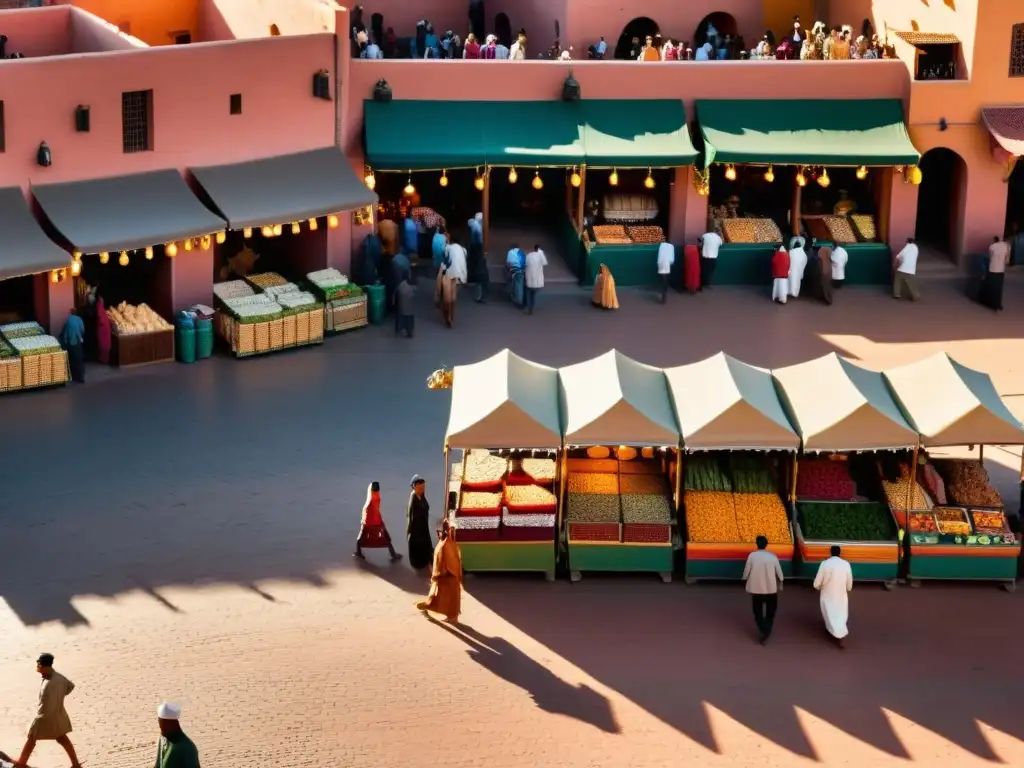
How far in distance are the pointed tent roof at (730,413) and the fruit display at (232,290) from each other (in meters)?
9.57

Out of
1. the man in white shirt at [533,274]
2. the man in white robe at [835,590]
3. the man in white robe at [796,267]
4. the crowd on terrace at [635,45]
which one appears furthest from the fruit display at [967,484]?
the crowd on terrace at [635,45]

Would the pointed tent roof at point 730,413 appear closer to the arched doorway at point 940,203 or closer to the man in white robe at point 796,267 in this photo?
the man in white robe at point 796,267

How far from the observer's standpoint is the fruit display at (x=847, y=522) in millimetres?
23062

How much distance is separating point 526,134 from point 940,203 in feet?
27.1

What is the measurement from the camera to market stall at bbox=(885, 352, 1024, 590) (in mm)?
22969

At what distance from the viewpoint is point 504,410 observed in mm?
22938

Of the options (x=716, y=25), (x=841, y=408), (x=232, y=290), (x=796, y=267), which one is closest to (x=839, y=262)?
(x=796, y=267)

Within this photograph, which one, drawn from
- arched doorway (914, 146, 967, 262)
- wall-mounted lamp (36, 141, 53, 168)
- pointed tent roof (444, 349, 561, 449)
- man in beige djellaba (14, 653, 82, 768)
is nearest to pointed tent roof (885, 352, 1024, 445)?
pointed tent roof (444, 349, 561, 449)

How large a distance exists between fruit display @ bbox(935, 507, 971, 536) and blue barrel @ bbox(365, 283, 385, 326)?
1189 centimetres

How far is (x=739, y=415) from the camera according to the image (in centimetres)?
2303

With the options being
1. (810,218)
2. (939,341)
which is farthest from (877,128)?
(939,341)

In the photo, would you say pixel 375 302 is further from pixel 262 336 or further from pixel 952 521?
pixel 952 521

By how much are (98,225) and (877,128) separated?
13.7 meters

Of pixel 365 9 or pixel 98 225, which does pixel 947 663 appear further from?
pixel 365 9
